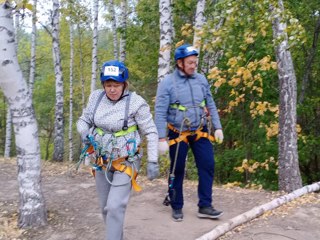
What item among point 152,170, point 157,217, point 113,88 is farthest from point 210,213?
point 113,88

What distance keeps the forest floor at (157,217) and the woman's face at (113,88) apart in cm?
173

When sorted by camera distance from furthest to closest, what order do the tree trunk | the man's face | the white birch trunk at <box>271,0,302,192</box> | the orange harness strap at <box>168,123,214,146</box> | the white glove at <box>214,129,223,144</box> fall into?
the tree trunk < the white birch trunk at <box>271,0,302,192</box> < the white glove at <box>214,129,223,144</box> < the orange harness strap at <box>168,123,214,146</box> < the man's face

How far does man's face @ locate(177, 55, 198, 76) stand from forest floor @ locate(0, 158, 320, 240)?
1.85 m

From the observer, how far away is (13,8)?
4.63 metres

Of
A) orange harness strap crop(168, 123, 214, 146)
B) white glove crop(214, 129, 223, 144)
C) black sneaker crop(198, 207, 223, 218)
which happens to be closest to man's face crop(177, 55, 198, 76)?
orange harness strap crop(168, 123, 214, 146)

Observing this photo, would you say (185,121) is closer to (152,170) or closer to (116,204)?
(152,170)

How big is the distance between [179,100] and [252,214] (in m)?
1.77

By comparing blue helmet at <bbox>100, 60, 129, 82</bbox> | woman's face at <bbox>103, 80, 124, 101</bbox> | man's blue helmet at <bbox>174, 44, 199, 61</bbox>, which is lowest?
woman's face at <bbox>103, 80, 124, 101</bbox>

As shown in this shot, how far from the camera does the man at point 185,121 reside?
16.1 ft

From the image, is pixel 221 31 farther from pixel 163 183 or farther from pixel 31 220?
pixel 31 220

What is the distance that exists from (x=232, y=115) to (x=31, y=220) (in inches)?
323

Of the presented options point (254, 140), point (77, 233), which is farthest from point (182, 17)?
point (77, 233)

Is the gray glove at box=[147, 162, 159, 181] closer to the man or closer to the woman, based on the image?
the woman

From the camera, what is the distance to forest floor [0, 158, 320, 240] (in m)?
4.83
